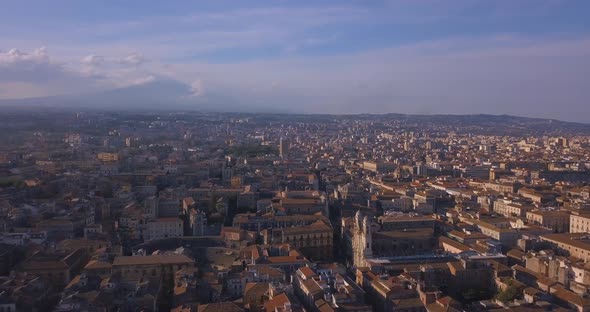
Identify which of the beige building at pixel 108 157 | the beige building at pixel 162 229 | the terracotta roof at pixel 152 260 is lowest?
the beige building at pixel 162 229

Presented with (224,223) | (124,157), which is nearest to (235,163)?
(124,157)

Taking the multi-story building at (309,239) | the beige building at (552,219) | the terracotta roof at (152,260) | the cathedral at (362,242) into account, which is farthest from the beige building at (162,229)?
the beige building at (552,219)

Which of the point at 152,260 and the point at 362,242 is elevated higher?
the point at 362,242

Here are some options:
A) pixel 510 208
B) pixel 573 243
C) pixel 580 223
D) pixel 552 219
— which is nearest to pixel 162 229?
pixel 573 243

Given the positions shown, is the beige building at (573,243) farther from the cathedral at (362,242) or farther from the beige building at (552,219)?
the cathedral at (362,242)

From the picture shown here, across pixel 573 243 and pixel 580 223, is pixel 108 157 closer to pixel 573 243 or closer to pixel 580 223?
pixel 580 223

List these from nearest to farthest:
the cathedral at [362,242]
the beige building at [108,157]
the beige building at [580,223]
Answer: the cathedral at [362,242], the beige building at [580,223], the beige building at [108,157]

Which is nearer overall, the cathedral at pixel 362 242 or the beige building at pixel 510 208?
the cathedral at pixel 362 242

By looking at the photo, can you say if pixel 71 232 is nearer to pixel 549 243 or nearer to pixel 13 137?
pixel 549 243

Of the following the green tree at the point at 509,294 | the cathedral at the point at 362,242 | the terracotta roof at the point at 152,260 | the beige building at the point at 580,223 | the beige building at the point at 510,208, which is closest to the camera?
the green tree at the point at 509,294
